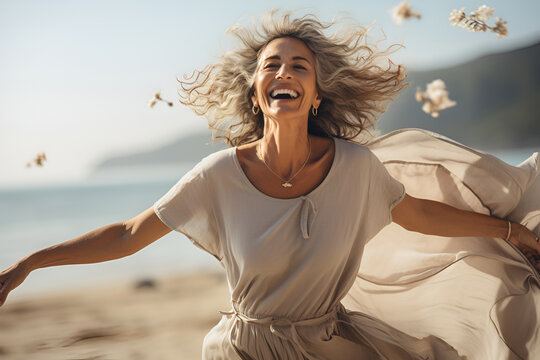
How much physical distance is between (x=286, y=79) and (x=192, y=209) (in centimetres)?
57

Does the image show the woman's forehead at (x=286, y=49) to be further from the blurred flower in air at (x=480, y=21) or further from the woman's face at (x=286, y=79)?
the blurred flower in air at (x=480, y=21)

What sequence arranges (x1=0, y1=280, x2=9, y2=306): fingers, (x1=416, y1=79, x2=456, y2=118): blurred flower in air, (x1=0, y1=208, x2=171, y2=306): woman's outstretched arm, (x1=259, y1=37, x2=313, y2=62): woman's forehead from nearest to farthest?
(x1=0, y1=280, x2=9, y2=306): fingers < (x1=0, y1=208, x2=171, y2=306): woman's outstretched arm < (x1=259, y1=37, x2=313, y2=62): woman's forehead < (x1=416, y1=79, x2=456, y2=118): blurred flower in air

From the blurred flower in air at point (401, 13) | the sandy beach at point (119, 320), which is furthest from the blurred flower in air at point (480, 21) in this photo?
the sandy beach at point (119, 320)

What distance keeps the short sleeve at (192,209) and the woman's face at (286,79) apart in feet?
1.13

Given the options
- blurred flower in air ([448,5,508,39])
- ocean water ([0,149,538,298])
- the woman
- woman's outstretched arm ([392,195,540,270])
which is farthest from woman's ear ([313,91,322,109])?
ocean water ([0,149,538,298])

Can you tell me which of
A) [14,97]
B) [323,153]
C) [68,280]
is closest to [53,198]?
[14,97]

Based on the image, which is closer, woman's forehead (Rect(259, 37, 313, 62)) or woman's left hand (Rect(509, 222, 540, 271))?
woman's forehead (Rect(259, 37, 313, 62))

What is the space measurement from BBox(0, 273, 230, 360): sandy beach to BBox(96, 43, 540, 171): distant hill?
24.8ft

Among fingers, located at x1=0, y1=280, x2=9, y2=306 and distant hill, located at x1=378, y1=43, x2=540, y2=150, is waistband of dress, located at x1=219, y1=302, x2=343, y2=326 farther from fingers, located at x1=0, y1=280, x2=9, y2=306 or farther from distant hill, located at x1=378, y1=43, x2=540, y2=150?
distant hill, located at x1=378, y1=43, x2=540, y2=150

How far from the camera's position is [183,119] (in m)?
19.5

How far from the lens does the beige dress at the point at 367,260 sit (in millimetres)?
1774

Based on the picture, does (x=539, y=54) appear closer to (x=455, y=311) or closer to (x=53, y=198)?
(x=455, y=311)

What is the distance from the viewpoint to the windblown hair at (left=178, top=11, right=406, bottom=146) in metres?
1.94

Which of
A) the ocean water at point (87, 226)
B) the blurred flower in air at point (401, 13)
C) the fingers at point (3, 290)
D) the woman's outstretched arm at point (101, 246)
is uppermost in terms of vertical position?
the blurred flower in air at point (401, 13)
